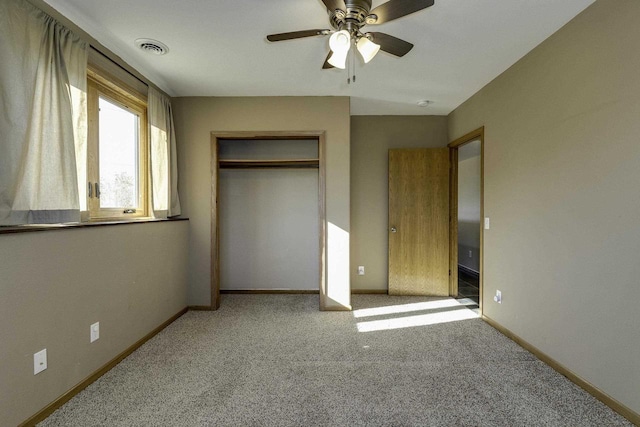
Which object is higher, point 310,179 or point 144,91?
point 144,91

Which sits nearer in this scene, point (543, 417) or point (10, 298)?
point (10, 298)

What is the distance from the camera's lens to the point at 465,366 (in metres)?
2.31

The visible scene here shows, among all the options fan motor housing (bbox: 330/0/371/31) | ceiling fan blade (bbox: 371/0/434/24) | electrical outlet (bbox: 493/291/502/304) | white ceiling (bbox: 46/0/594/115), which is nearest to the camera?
ceiling fan blade (bbox: 371/0/434/24)

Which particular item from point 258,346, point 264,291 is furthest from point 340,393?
point 264,291

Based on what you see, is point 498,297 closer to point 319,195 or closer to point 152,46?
point 319,195

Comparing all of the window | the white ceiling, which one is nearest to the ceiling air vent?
the white ceiling

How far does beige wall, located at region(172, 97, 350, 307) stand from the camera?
11.8ft

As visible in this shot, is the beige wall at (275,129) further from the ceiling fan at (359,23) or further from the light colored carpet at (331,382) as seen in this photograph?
the ceiling fan at (359,23)

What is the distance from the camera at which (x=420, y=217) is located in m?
4.23

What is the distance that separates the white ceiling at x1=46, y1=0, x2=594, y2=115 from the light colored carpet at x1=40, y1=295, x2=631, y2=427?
8.11 ft

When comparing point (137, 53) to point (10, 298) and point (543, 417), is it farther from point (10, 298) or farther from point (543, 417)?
point (543, 417)

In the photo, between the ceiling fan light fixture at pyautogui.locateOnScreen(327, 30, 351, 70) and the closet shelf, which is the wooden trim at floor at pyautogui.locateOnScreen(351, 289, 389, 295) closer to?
the closet shelf

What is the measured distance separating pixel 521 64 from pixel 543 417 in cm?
266

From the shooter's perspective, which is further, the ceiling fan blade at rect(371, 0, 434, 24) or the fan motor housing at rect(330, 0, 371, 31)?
the fan motor housing at rect(330, 0, 371, 31)
